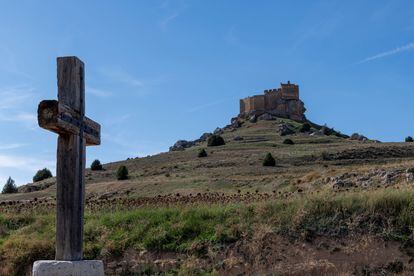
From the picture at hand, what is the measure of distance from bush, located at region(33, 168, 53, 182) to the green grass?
48555 millimetres

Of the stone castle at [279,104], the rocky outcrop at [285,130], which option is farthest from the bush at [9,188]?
the stone castle at [279,104]

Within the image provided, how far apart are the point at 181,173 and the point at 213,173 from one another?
11.9 ft

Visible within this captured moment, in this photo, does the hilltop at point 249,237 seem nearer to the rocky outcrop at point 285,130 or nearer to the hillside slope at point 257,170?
the hillside slope at point 257,170

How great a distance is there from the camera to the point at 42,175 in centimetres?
6222

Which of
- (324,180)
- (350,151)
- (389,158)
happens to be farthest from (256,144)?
(324,180)

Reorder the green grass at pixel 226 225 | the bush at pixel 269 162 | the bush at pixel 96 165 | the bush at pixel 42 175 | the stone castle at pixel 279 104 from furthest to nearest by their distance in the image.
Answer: the stone castle at pixel 279 104 → the bush at pixel 42 175 → the bush at pixel 96 165 → the bush at pixel 269 162 → the green grass at pixel 226 225

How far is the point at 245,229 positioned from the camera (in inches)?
515

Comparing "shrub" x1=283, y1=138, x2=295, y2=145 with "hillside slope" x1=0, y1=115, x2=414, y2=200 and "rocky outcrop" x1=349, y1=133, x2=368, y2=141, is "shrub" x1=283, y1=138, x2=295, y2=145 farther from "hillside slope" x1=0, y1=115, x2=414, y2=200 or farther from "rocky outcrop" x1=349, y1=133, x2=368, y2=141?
"rocky outcrop" x1=349, y1=133, x2=368, y2=141

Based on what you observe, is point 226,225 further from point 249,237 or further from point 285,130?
point 285,130

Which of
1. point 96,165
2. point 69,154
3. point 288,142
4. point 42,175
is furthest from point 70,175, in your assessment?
point 288,142

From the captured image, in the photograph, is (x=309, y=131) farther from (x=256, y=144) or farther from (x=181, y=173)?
(x=181, y=173)

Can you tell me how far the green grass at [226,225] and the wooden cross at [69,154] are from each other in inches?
251

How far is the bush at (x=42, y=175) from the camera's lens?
203 feet

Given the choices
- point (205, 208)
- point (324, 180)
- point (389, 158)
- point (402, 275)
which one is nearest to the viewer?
point (402, 275)
